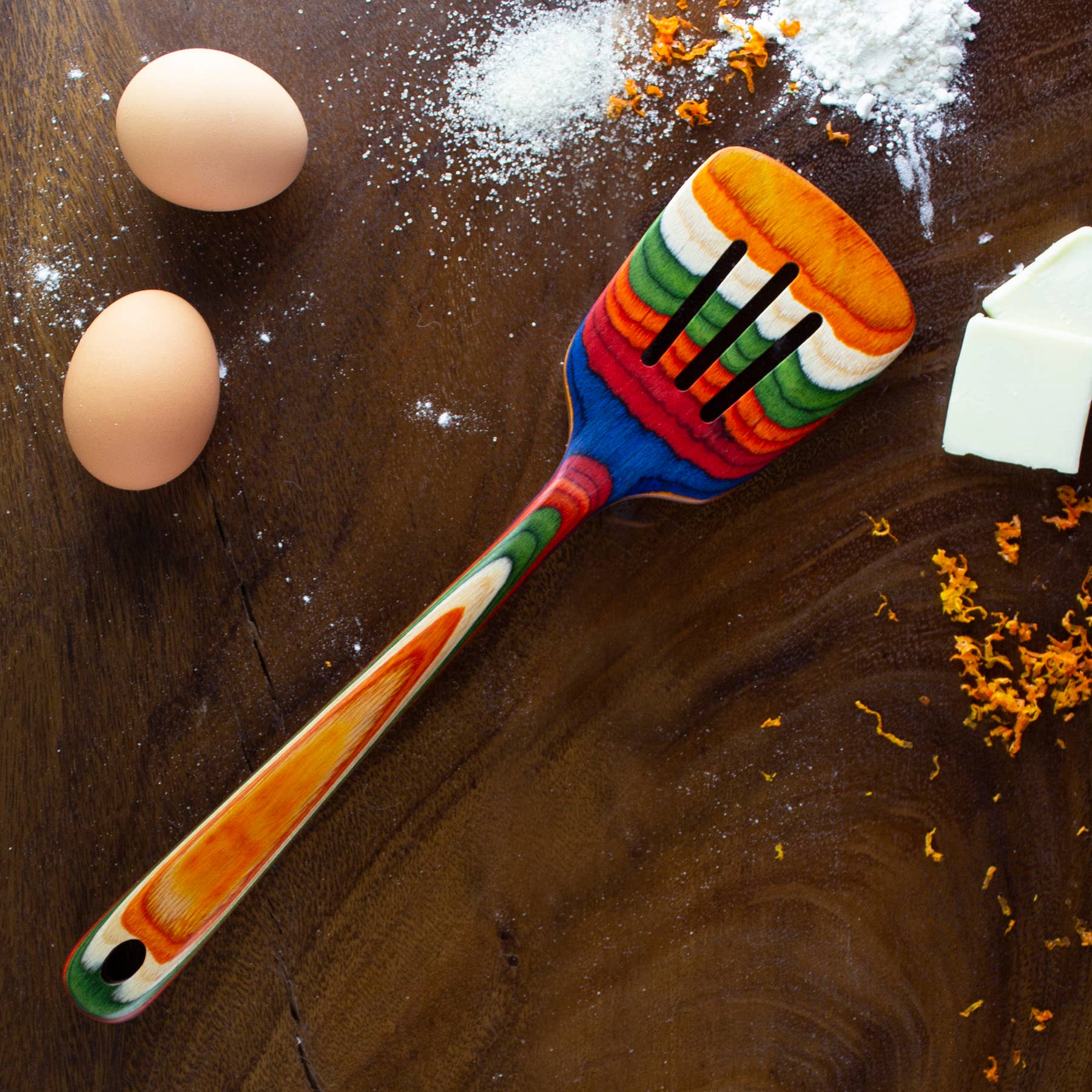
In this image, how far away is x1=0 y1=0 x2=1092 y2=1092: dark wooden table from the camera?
0.55 meters

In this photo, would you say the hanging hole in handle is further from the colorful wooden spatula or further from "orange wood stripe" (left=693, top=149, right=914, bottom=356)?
"orange wood stripe" (left=693, top=149, right=914, bottom=356)

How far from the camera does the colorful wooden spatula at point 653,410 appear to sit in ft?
1.65

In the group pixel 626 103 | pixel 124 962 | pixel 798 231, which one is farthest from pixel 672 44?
pixel 124 962

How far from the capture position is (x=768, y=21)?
54 centimetres

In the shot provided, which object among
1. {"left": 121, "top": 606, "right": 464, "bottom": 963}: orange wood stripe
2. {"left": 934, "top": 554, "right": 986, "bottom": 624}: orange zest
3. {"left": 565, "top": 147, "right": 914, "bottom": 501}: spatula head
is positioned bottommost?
{"left": 934, "top": 554, "right": 986, "bottom": 624}: orange zest

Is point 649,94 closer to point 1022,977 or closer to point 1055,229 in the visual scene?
point 1055,229

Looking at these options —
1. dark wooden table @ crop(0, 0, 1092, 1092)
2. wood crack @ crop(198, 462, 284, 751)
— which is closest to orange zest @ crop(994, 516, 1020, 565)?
dark wooden table @ crop(0, 0, 1092, 1092)

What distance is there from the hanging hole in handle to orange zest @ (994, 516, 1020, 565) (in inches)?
25.7

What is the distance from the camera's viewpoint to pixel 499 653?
556mm

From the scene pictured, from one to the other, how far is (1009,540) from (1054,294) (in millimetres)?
168

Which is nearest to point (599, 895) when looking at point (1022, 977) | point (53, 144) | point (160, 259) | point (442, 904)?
point (442, 904)

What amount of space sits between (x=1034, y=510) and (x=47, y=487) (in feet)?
2.33

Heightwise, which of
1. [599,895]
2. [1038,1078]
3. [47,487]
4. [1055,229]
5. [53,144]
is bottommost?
[1038,1078]

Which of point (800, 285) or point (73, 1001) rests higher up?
point (800, 285)
